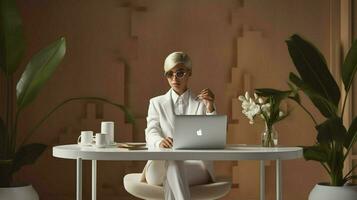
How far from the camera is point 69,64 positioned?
515cm

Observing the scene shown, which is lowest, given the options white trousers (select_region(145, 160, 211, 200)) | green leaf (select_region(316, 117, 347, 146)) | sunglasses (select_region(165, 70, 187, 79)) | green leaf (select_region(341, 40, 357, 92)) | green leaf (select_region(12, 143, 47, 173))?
white trousers (select_region(145, 160, 211, 200))

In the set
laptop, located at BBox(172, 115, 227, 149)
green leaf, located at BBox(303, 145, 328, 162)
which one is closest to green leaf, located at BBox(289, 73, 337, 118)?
green leaf, located at BBox(303, 145, 328, 162)

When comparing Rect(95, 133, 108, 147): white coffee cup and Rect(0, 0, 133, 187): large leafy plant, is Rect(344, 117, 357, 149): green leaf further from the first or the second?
Rect(95, 133, 108, 147): white coffee cup

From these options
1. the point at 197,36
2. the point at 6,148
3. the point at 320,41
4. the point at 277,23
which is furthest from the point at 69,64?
the point at 320,41

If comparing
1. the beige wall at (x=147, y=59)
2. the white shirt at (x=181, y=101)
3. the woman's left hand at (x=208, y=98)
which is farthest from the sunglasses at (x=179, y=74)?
the beige wall at (x=147, y=59)

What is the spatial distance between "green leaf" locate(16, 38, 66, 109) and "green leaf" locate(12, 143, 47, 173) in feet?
0.98

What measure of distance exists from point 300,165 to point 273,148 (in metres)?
1.88

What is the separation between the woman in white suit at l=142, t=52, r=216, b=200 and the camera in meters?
3.41

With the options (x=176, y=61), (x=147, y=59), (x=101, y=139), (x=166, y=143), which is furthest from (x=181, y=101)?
(x=147, y=59)

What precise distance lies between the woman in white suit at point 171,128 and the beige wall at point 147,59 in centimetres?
124

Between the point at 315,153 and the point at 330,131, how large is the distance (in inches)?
13.0

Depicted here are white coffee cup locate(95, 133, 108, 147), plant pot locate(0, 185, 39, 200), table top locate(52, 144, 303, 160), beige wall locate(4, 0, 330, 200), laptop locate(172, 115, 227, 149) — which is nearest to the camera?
table top locate(52, 144, 303, 160)

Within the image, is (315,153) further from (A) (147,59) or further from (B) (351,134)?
(A) (147,59)

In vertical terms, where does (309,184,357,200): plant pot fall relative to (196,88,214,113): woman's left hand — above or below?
below
